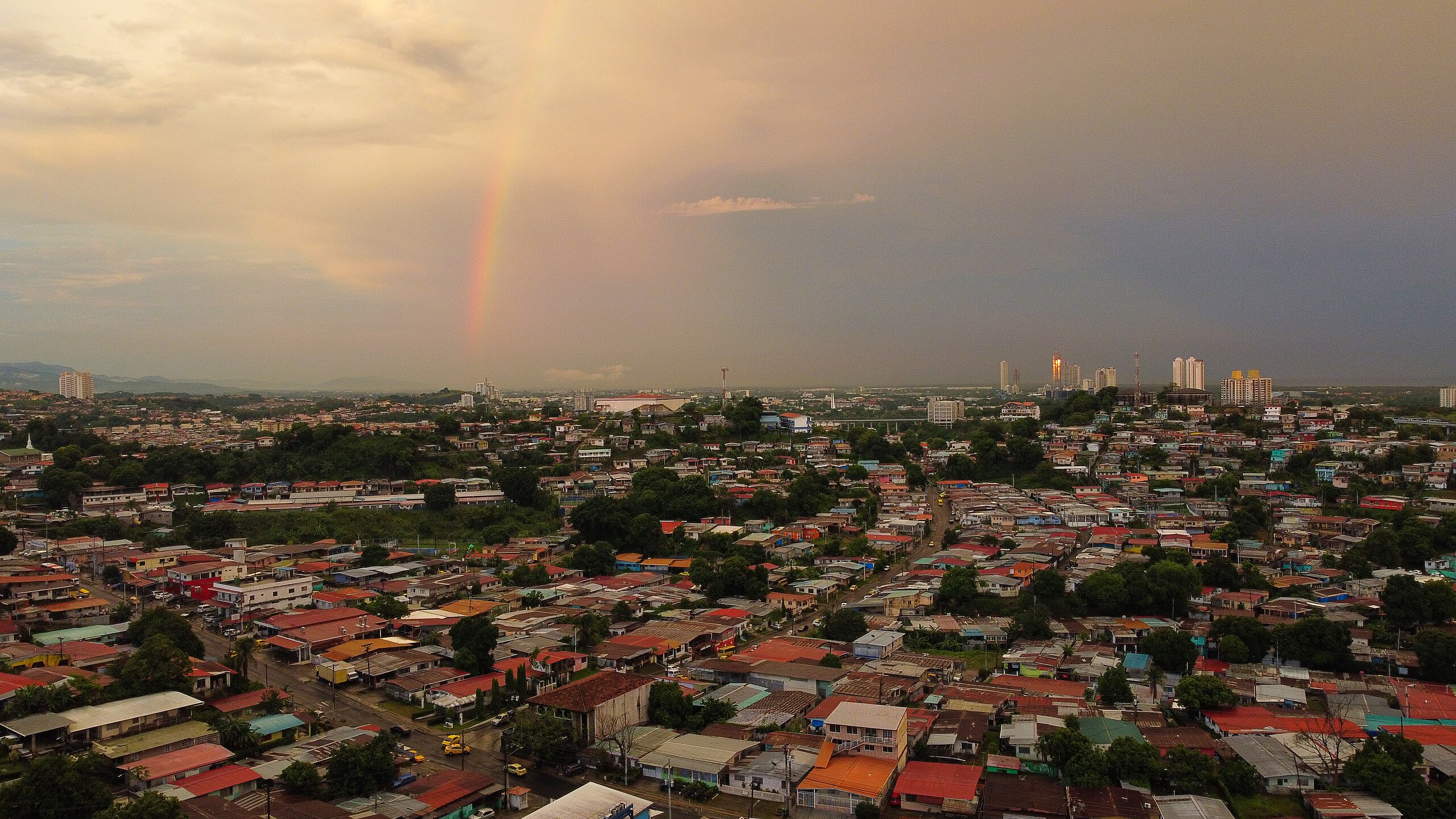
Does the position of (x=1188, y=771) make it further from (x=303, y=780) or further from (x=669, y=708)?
(x=303, y=780)

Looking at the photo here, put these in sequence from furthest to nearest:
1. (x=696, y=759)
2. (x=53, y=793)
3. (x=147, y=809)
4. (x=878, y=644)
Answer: (x=878, y=644), (x=696, y=759), (x=53, y=793), (x=147, y=809)

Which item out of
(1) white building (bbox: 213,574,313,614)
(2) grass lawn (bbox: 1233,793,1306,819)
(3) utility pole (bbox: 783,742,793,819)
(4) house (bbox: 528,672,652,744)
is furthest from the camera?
(1) white building (bbox: 213,574,313,614)

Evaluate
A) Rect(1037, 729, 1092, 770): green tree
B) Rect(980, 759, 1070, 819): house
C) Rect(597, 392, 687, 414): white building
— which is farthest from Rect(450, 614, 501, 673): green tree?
Rect(597, 392, 687, 414): white building

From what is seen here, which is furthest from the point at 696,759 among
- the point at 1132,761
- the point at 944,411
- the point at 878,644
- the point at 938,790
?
the point at 944,411

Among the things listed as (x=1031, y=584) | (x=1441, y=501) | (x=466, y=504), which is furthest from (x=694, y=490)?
(x=1441, y=501)

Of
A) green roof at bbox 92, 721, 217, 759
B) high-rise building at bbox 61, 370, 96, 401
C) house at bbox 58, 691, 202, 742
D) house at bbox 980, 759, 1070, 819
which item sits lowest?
house at bbox 980, 759, 1070, 819

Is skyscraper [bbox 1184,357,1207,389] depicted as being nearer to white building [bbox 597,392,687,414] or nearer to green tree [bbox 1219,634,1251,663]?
white building [bbox 597,392,687,414]

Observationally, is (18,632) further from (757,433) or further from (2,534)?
(757,433)
